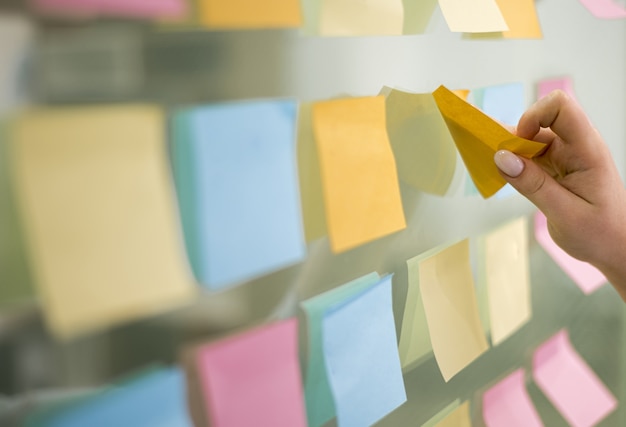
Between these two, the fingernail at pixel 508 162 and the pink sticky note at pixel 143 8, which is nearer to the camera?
the pink sticky note at pixel 143 8

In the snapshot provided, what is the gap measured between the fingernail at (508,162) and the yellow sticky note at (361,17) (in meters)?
0.13

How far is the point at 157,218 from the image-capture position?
0.34m

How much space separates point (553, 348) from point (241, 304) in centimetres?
57

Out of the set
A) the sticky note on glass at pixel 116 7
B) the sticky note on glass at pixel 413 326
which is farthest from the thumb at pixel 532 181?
the sticky note on glass at pixel 116 7

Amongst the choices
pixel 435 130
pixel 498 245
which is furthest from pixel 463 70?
pixel 498 245

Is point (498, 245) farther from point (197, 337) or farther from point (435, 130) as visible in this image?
point (197, 337)

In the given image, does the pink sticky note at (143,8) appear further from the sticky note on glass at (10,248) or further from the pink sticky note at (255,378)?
the pink sticky note at (255,378)

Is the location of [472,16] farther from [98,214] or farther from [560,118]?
[98,214]

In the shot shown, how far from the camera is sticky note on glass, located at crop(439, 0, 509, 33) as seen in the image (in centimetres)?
57

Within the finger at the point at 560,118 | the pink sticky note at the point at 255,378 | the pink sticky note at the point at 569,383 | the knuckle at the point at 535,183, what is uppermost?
the finger at the point at 560,118

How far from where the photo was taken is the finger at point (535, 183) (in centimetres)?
55

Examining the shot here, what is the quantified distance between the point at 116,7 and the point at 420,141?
1.01ft

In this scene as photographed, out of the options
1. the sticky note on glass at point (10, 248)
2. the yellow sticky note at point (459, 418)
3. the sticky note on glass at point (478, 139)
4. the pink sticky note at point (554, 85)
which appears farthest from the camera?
the pink sticky note at point (554, 85)

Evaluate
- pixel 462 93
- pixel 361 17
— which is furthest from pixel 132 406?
pixel 462 93
